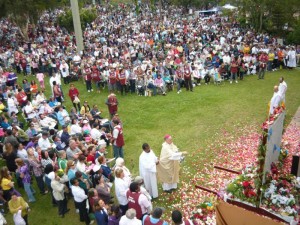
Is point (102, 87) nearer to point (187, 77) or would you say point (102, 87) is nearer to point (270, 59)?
point (187, 77)

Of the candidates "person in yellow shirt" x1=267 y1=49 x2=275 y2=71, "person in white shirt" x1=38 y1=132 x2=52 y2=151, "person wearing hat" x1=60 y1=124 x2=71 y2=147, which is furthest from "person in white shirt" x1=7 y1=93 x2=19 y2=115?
"person in yellow shirt" x1=267 y1=49 x2=275 y2=71

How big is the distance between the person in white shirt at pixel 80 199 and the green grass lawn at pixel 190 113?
511 mm

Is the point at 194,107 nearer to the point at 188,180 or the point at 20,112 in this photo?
the point at 188,180

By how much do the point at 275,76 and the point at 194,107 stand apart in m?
6.67

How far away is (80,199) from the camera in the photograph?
860 cm

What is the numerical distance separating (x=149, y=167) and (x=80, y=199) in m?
2.07

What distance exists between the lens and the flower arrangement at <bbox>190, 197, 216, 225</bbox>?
8211mm

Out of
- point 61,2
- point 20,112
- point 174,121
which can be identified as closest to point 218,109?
point 174,121

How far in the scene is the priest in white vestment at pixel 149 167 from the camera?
9.33m

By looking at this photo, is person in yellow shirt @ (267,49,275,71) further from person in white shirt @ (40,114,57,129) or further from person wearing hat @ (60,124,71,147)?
person wearing hat @ (60,124,71,147)

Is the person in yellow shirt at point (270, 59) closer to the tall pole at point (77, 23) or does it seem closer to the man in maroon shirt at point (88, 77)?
the man in maroon shirt at point (88, 77)

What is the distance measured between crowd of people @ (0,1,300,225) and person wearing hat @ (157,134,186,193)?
0.03 meters

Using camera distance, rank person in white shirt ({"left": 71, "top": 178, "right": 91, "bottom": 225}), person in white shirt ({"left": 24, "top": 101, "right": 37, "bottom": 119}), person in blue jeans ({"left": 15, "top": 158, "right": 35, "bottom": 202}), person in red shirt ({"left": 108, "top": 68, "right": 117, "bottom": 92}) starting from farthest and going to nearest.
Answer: person in red shirt ({"left": 108, "top": 68, "right": 117, "bottom": 92}) → person in white shirt ({"left": 24, "top": 101, "right": 37, "bottom": 119}) → person in blue jeans ({"left": 15, "top": 158, "right": 35, "bottom": 202}) → person in white shirt ({"left": 71, "top": 178, "right": 91, "bottom": 225})

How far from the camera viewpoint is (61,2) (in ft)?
136
